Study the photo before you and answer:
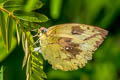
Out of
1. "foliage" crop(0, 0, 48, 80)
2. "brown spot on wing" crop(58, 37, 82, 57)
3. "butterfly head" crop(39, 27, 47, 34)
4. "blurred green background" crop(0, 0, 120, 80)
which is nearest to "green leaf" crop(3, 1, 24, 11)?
"foliage" crop(0, 0, 48, 80)

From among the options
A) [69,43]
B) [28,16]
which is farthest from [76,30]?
[28,16]

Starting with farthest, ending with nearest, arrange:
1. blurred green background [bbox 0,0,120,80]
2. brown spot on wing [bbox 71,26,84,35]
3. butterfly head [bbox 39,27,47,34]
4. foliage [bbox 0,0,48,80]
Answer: blurred green background [bbox 0,0,120,80], brown spot on wing [bbox 71,26,84,35], butterfly head [bbox 39,27,47,34], foliage [bbox 0,0,48,80]

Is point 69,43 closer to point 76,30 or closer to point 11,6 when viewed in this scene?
point 76,30

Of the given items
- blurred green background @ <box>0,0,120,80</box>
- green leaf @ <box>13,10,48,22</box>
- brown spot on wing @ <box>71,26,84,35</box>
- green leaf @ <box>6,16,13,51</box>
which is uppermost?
green leaf @ <box>13,10,48,22</box>

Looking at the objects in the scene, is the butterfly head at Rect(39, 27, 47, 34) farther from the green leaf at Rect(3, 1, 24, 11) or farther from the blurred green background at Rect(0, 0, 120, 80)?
the blurred green background at Rect(0, 0, 120, 80)

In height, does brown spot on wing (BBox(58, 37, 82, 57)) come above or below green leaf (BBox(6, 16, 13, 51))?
below

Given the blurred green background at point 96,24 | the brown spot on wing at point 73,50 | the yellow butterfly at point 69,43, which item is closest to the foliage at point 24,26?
the yellow butterfly at point 69,43

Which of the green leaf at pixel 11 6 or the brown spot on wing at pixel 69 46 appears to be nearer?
the green leaf at pixel 11 6

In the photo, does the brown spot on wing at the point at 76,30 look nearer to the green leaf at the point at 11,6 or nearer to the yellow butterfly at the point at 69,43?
the yellow butterfly at the point at 69,43

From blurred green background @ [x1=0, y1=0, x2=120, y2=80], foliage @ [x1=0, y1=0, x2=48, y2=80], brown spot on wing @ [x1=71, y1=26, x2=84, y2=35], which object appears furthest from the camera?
blurred green background @ [x1=0, y1=0, x2=120, y2=80]
